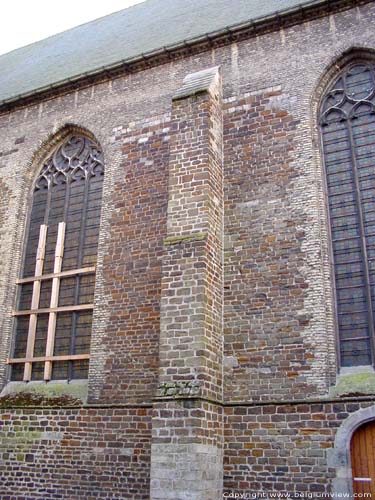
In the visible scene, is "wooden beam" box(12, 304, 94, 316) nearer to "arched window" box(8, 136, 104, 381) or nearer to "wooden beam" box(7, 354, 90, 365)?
"arched window" box(8, 136, 104, 381)

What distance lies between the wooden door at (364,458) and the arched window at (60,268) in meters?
4.73

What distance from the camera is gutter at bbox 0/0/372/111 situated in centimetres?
952

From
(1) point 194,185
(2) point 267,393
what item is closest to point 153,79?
(1) point 194,185

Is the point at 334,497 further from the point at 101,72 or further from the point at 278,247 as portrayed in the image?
the point at 101,72

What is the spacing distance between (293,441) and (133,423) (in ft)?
8.38

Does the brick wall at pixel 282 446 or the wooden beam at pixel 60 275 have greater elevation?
the wooden beam at pixel 60 275

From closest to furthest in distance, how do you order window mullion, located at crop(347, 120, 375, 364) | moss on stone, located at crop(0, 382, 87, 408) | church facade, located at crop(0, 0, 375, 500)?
church facade, located at crop(0, 0, 375, 500)
window mullion, located at crop(347, 120, 375, 364)
moss on stone, located at crop(0, 382, 87, 408)

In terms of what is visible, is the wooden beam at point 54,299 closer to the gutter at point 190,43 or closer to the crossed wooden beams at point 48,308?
the crossed wooden beams at point 48,308

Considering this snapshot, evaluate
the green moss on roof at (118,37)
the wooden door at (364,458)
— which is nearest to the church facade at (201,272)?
the wooden door at (364,458)

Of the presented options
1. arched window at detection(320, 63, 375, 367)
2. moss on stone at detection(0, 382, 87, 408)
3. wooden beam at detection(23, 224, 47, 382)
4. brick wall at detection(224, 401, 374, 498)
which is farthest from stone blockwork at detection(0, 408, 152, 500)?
arched window at detection(320, 63, 375, 367)

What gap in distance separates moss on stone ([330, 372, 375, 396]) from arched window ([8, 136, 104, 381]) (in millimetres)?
4396

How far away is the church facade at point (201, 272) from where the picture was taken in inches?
290

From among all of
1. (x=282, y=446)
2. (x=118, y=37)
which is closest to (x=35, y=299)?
A: (x=282, y=446)

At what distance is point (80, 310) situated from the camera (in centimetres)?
986
